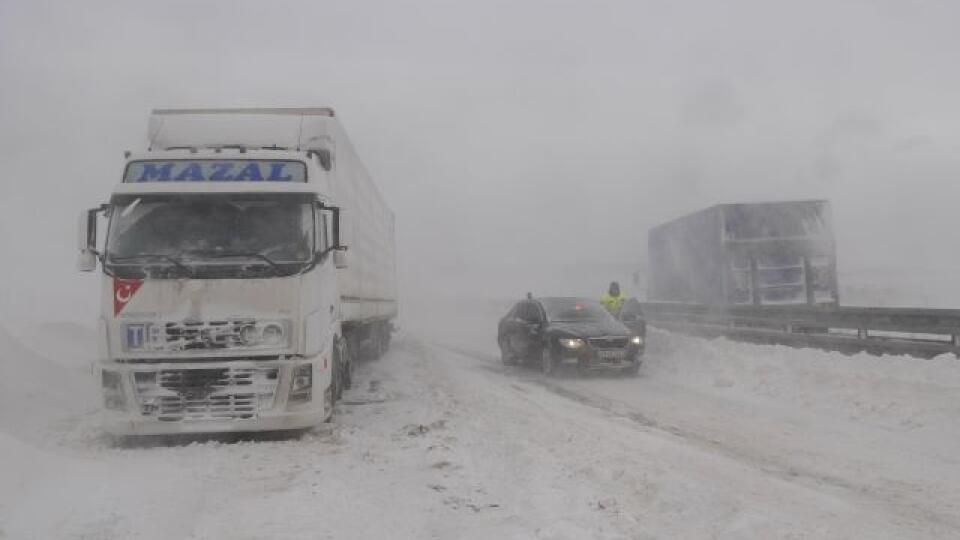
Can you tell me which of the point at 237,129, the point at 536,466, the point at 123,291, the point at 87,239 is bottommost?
the point at 536,466

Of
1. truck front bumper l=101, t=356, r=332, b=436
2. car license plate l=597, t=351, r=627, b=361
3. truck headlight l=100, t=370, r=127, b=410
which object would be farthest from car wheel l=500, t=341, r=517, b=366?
truck headlight l=100, t=370, r=127, b=410

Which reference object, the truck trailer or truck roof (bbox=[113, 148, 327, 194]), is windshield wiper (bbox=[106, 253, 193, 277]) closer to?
truck roof (bbox=[113, 148, 327, 194])

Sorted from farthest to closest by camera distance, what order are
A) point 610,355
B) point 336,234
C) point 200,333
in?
point 610,355 → point 336,234 → point 200,333

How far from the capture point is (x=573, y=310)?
14156mm

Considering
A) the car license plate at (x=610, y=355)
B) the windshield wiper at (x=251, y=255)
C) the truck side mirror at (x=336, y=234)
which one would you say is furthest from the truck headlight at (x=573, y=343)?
the windshield wiper at (x=251, y=255)

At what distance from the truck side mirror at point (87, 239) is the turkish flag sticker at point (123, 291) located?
0.60m

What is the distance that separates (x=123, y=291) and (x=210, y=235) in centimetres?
92

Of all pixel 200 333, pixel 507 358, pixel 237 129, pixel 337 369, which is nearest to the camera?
pixel 200 333

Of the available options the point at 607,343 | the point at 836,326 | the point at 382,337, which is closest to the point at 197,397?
the point at 607,343

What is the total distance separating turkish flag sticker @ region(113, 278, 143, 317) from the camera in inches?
269

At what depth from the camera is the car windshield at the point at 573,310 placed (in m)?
13.9

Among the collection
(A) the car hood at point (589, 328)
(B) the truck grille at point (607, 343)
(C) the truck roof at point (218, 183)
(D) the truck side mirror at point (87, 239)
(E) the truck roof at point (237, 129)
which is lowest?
(B) the truck grille at point (607, 343)

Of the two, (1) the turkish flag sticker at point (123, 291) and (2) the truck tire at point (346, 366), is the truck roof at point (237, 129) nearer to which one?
(1) the turkish flag sticker at point (123, 291)

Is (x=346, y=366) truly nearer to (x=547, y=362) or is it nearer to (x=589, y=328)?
(x=547, y=362)
